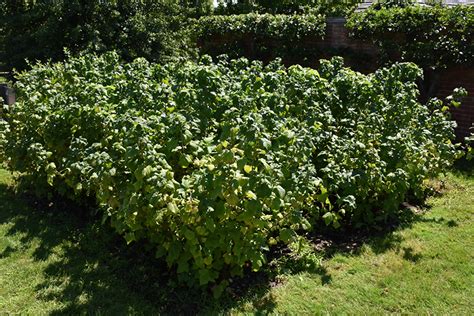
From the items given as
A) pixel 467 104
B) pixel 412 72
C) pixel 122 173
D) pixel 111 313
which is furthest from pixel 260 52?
pixel 111 313

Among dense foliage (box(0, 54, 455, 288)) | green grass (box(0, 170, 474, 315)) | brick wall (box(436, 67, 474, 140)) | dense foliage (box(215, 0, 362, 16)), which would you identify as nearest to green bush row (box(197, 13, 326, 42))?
brick wall (box(436, 67, 474, 140))

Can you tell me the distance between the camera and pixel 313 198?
3756mm

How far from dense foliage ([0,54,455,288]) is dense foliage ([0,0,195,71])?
3729 millimetres

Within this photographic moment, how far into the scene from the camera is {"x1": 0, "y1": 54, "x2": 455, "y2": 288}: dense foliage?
9.82 feet

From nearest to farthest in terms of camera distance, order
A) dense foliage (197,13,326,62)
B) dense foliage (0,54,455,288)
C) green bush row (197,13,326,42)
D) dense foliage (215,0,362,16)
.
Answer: dense foliage (0,54,455,288) < green bush row (197,13,326,42) < dense foliage (197,13,326,62) < dense foliage (215,0,362,16)

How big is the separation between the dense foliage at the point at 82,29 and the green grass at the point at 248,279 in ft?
17.2

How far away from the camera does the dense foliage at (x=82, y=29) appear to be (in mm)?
8734

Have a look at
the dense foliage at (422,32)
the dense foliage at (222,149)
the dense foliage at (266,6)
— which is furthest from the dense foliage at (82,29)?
the dense foliage at (266,6)

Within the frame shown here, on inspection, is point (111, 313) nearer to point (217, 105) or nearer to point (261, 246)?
point (261, 246)

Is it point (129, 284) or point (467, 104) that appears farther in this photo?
point (467, 104)

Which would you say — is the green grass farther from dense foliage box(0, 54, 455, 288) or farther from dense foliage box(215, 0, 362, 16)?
dense foliage box(215, 0, 362, 16)

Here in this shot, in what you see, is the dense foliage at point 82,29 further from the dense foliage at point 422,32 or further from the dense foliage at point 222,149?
the dense foliage at point 422,32

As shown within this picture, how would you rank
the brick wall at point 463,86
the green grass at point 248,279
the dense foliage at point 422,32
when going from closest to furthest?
the green grass at point 248,279, the dense foliage at point 422,32, the brick wall at point 463,86

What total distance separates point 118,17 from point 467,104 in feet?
22.0
